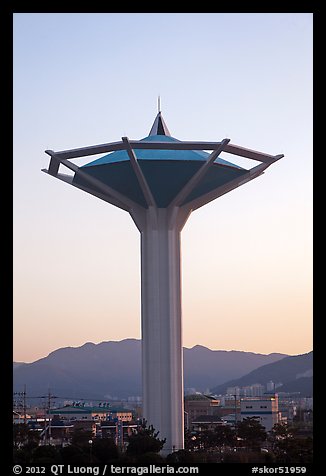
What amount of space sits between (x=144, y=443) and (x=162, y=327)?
5.53 m

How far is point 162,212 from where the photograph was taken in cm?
4109

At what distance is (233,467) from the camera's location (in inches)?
683

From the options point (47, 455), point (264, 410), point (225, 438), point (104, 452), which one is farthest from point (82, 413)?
point (47, 455)

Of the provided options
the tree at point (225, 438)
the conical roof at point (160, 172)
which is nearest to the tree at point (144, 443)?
the conical roof at point (160, 172)

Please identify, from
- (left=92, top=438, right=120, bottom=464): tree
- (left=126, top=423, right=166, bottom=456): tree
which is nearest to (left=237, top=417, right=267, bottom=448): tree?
(left=126, top=423, right=166, bottom=456): tree

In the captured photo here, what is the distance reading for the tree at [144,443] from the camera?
117 feet

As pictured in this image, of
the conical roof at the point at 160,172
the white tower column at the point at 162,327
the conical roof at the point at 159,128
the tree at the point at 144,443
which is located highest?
the conical roof at the point at 159,128

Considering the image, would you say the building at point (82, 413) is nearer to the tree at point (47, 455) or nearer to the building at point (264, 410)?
the building at point (264, 410)

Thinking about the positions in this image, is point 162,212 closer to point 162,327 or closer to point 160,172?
point 160,172

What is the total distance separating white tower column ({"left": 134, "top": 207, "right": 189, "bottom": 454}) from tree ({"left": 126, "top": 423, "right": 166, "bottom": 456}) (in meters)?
1.44

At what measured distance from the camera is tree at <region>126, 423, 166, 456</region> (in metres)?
35.5
